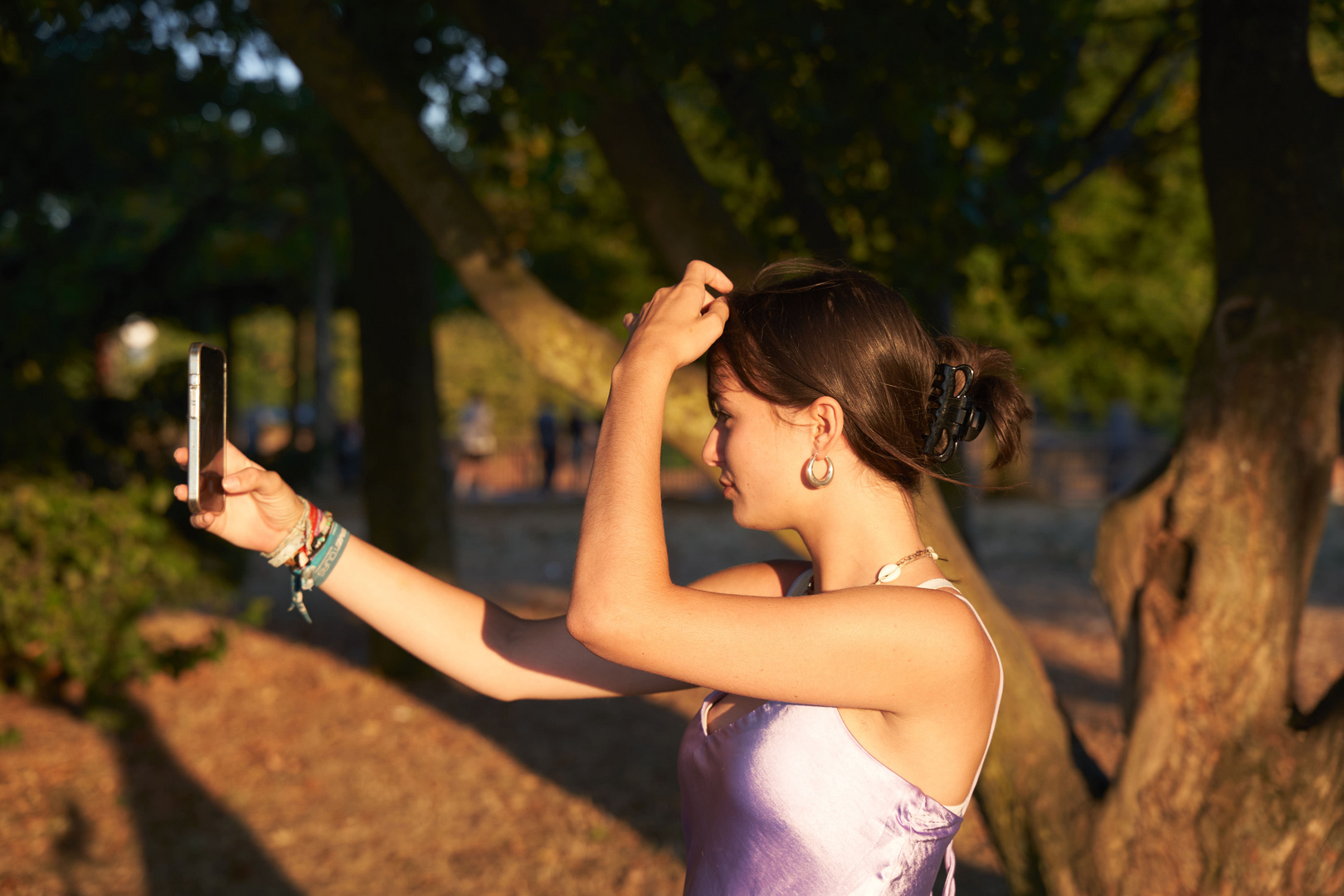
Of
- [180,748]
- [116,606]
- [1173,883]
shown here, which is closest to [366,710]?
[180,748]

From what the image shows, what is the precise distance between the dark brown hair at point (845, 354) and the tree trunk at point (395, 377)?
18.8 ft

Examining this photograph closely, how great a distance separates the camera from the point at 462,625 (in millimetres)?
2066

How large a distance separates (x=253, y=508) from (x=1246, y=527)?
2778 millimetres

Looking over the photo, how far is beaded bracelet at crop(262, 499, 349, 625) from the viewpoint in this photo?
6.61 ft

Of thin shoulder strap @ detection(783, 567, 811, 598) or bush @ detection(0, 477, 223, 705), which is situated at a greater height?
thin shoulder strap @ detection(783, 567, 811, 598)

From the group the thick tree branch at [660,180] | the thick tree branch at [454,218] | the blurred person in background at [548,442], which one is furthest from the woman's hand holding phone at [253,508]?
the blurred person in background at [548,442]

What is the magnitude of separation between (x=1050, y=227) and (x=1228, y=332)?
158 centimetres

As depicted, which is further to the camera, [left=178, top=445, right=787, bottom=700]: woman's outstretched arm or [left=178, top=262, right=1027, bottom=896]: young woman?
[left=178, top=445, right=787, bottom=700]: woman's outstretched arm

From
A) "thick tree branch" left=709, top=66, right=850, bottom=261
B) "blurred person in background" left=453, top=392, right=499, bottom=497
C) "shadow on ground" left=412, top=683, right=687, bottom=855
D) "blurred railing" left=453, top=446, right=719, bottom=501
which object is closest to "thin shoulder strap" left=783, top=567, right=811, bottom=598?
"thick tree branch" left=709, top=66, right=850, bottom=261

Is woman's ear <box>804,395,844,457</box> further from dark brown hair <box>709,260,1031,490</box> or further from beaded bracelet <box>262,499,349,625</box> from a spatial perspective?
beaded bracelet <box>262,499,349,625</box>

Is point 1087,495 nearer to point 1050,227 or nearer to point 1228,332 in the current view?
point 1050,227

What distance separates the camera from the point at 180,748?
6359 mm

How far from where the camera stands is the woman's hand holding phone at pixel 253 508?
6.30 feet

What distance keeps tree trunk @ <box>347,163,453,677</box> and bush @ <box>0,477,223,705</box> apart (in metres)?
1.33
